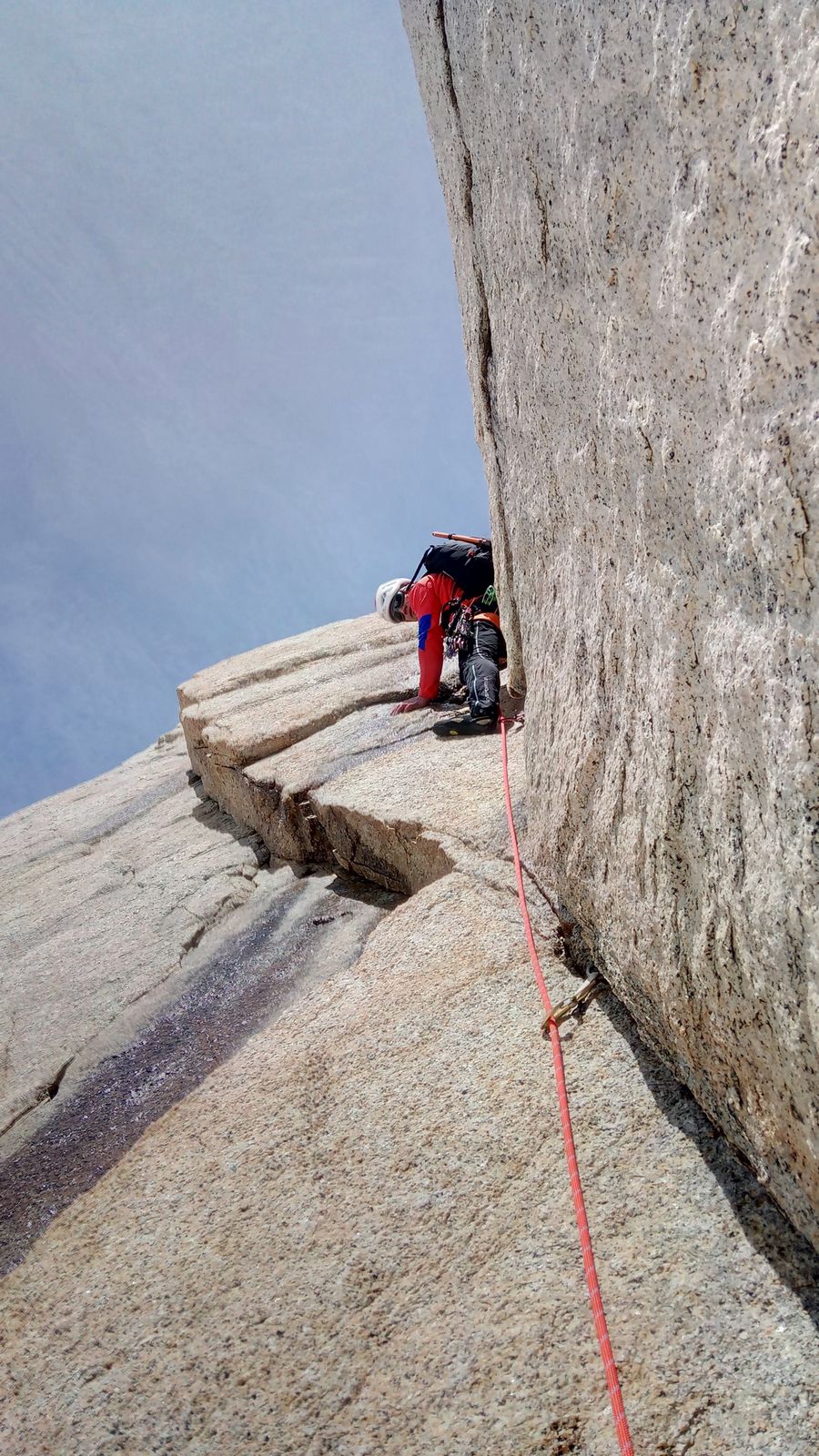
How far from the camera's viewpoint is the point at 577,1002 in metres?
2.42

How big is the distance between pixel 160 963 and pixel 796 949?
367 centimetres

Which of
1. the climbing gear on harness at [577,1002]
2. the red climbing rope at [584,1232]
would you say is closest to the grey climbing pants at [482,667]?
the red climbing rope at [584,1232]

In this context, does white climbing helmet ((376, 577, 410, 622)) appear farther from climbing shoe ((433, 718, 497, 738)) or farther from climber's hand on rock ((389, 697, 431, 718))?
climbing shoe ((433, 718, 497, 738))

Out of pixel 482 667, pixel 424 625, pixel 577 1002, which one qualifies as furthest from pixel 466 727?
pixel 577 1002

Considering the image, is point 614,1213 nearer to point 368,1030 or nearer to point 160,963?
point 368,1030

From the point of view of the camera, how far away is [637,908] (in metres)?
2.05

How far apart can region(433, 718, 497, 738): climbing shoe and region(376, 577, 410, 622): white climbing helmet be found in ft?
6.51

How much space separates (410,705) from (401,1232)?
14.0ft

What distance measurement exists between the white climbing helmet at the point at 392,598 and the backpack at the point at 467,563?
0.82 meters

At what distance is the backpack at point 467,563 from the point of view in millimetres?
5867

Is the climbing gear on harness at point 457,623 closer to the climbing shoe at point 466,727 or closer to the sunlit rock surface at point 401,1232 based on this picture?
the climbing shoe at point 466,727

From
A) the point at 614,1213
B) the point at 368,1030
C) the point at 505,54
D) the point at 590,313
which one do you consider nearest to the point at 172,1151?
the point at 368,1030

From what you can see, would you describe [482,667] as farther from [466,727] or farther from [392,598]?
[392,598]

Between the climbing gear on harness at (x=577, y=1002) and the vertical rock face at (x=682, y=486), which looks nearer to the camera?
the vertical rock face at (x=682, y=486)
